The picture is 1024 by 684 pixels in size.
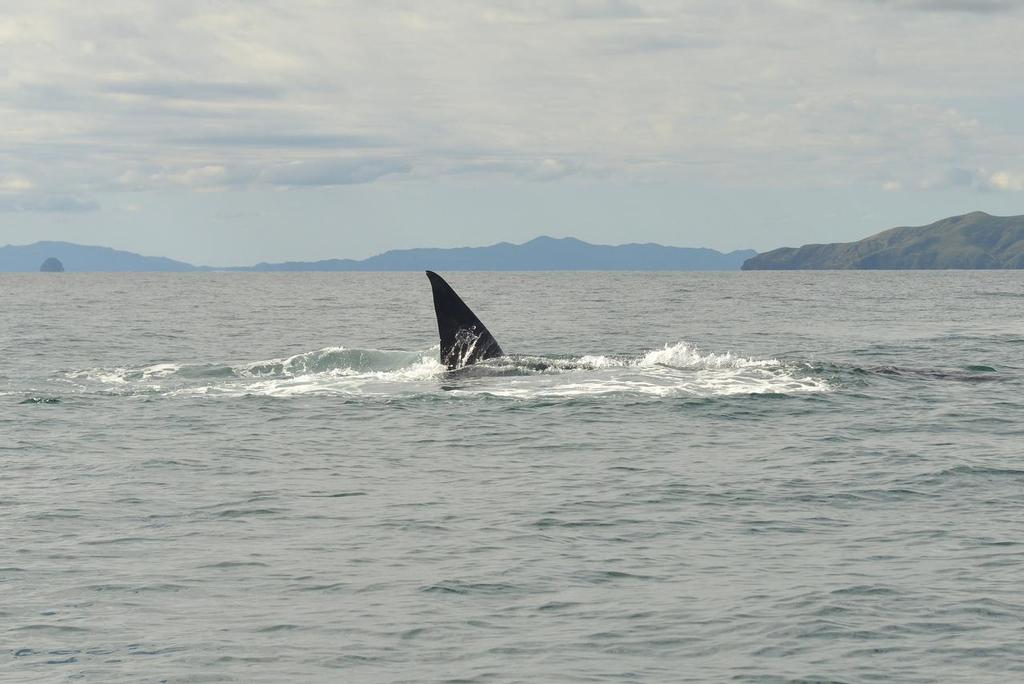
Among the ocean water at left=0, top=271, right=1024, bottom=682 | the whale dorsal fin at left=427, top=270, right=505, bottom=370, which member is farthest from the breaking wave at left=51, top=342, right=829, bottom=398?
the whale dorsal fin at left=427, top=270, right=505, bottom=370

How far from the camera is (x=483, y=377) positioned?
110 feet

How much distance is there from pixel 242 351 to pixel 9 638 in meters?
37.0

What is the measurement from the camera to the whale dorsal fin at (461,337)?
34.4 metres

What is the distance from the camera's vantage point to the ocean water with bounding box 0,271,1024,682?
12062 millimetres

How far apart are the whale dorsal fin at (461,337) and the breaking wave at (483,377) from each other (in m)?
0.41

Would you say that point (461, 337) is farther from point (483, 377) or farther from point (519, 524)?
point (519, 524)

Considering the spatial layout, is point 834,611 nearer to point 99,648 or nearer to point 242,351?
point 99,648

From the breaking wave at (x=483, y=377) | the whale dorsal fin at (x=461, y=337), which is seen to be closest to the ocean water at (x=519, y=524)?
the breaking wave at (x=483, y=377)

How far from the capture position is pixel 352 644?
40.2ft

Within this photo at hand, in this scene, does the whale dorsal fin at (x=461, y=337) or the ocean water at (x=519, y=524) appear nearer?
the ocean water at (x=519, y=524)

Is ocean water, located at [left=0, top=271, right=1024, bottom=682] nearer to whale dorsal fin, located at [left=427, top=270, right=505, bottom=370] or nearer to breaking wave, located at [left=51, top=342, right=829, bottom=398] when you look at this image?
breaking wave, located at [left=51, top=342, right=829, bottom=398]

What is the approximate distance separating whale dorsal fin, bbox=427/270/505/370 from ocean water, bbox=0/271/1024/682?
945 mm

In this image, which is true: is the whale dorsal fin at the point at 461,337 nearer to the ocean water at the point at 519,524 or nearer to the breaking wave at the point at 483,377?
the breaking wave at the point at 483,377

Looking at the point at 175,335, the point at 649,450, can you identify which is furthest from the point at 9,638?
the point at 175,335
